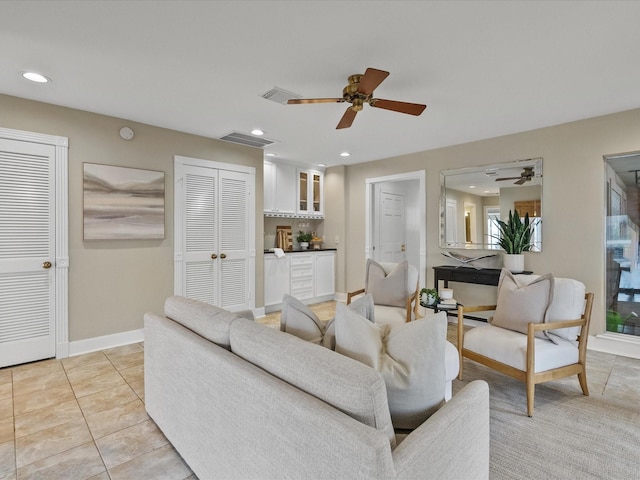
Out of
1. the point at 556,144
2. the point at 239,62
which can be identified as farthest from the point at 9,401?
the point at 556,144

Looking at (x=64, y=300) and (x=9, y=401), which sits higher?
(x=64, y=300)

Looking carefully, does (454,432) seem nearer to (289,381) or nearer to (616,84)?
(289,381)

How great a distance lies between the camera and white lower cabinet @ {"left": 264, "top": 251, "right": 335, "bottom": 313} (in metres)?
5.23

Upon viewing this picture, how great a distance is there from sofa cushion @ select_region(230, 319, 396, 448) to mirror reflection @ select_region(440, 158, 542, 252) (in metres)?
3.86

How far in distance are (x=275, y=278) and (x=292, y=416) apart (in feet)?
14.1

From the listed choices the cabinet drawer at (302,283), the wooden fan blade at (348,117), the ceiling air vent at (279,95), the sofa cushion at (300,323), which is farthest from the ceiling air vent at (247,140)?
the sofa cushion at (300,323)

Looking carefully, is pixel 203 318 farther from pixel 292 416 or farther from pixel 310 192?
pixel 310 192

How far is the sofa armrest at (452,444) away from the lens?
91cm

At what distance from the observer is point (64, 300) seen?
130 inches

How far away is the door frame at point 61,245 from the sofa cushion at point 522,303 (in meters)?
4.00

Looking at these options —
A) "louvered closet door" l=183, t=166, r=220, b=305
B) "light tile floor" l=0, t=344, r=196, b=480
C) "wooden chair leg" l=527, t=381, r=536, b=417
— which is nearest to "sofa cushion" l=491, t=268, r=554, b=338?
"wooden chair leg" l=527, t=381, r=536, b=417

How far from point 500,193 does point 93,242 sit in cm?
476

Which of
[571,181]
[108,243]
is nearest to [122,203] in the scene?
[108,243]

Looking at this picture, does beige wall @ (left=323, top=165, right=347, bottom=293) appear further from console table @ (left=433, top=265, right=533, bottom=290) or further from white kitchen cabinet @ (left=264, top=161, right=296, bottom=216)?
console table @ (left=433, top=265, right=533, bottom=290)
